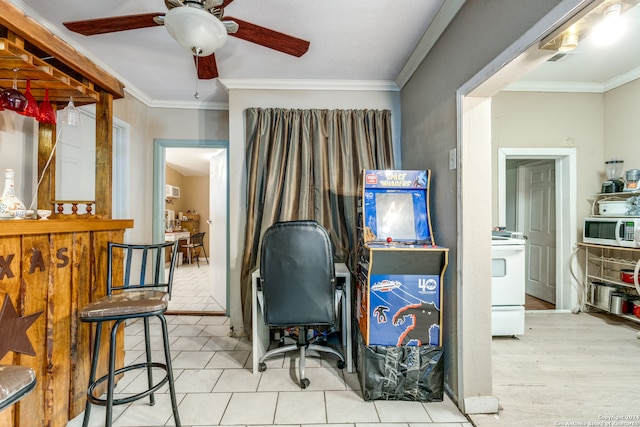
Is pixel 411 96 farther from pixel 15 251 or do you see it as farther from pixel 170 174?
pixel 170 174

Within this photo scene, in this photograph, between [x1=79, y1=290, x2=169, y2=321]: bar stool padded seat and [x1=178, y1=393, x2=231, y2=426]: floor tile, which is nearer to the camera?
[x1=79, y1=290, x2=169, y2=321]: bar stool padded seat

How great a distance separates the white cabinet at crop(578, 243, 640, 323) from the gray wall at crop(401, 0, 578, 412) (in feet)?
7.85

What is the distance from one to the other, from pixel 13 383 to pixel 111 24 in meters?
1.69

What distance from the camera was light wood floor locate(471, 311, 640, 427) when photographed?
5.52ft

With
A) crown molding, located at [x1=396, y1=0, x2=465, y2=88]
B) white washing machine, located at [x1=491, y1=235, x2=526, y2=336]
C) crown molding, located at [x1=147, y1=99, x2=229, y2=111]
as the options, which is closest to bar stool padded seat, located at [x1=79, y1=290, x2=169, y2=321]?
A: crown molding, located at [x1=396, y1=0, x2=465, y2=88]

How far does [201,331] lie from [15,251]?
1961 mm

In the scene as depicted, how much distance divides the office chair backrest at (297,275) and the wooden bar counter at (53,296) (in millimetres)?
1061

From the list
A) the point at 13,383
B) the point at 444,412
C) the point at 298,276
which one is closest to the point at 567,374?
the point at 444,412

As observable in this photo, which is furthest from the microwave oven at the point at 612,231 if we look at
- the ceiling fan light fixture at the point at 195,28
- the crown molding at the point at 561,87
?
the ceiling fan light fixture at the point at 195,28

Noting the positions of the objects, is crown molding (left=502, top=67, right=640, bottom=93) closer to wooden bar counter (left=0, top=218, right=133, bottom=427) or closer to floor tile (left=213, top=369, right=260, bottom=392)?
floor tile (left=213, top=369, right=260, bottom=392)

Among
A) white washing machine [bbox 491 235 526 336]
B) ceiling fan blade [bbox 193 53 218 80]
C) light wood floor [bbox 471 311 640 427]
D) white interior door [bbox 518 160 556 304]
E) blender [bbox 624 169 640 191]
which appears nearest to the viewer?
light wood floor [bbox 471 311 640 427]

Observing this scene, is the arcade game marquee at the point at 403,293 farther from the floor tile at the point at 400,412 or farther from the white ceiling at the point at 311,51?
the white ceiling at the point at 311,51

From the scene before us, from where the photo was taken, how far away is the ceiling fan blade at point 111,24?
1469 mm

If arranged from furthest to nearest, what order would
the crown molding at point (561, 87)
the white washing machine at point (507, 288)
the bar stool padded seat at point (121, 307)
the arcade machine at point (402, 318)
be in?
the crown molding at point (561, 87)
the white washing machine at point (507, 288)
the arcade machine at point (402, 318)
the bar stool padded seat at point (121, 307)
